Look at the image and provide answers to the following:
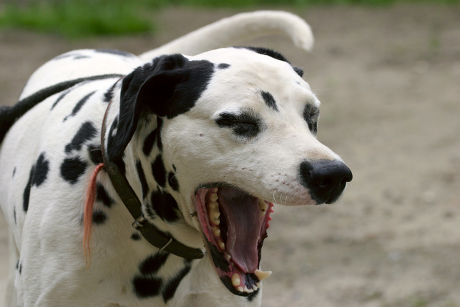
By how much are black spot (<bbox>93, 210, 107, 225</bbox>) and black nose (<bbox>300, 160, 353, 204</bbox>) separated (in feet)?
2.47

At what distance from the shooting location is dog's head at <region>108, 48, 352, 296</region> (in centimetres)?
253

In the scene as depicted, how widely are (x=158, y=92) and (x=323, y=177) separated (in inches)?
23.7

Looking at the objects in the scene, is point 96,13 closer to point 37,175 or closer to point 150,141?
point 37,175

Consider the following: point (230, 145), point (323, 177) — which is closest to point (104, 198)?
point (230, 145)

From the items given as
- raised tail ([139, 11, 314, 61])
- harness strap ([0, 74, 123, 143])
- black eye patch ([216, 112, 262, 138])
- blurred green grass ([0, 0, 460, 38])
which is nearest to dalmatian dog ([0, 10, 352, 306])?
black eye patch ([216, 112, 262, 138])

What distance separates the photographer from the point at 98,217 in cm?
290

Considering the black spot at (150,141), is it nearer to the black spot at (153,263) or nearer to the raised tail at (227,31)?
the black spot at (153,263)

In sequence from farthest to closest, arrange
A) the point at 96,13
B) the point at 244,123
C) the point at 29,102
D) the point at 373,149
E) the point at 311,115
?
the point at 96,13, the point at 373,149, the point at 29,102, the point at 311,115, the point at 244,123

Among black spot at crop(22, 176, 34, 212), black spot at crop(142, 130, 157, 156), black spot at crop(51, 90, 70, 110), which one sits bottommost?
black spot at crop(22, 176, 34, 212)

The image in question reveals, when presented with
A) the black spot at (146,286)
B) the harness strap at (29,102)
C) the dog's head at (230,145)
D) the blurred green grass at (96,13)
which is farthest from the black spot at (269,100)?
the blurred green grass at (96,13)

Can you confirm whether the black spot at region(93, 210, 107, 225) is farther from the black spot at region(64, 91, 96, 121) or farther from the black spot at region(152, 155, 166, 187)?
the black spot at region(64, 91, 96, 121)

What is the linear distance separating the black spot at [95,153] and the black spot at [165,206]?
9.9 inches

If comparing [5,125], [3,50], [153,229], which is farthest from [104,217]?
[3,50]

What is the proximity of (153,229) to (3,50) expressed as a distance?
695 centimetres
